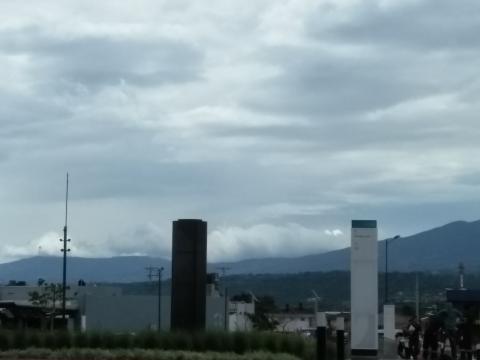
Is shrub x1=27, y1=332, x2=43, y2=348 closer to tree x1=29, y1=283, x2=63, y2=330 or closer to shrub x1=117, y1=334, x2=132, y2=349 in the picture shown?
shrub x1=117, y1=334, x2=132, y2=349

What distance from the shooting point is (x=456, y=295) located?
155 ft

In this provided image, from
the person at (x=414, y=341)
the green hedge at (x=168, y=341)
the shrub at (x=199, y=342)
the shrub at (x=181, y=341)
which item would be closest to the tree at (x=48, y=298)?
the person at (x=414, y=341)

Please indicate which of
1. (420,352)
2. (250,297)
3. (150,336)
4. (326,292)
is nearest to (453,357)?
(420,352)

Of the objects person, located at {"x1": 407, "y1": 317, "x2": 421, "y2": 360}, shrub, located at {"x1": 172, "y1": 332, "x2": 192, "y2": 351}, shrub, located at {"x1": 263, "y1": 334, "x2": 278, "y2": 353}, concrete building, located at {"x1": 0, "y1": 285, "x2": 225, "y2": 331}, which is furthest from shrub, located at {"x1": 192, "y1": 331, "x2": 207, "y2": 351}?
concrete building, located at {"x1": 0, "y1": 285, "x2": 225, "y2": 331}

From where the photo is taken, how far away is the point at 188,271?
88.9 ft

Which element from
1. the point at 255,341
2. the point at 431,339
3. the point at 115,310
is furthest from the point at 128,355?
the point at 115,310

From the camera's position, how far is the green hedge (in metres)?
24.1

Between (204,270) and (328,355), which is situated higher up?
(204,270)

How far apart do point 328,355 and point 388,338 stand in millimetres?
15894

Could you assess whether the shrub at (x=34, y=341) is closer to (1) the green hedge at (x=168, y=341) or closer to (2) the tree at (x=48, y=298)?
(1) the green hedge at (x=168, y=341)

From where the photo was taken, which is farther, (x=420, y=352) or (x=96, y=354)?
(x=420, y=352)

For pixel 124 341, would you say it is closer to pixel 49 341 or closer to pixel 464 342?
pixel 49 341

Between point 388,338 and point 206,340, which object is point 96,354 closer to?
point 206,340

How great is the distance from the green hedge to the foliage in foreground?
1.11 m
